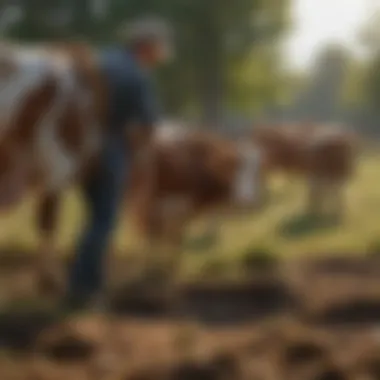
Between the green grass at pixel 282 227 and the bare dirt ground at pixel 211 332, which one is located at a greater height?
the green grass at pixel 282 227

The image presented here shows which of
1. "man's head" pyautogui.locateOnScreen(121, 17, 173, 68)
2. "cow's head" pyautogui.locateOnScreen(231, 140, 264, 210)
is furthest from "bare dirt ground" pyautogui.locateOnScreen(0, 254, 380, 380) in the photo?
"man's head" pyautogui.locateOnScreen(121, 17, 173, 68)

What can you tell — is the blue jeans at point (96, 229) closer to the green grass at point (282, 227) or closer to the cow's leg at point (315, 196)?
the green grass at point (282, 227)

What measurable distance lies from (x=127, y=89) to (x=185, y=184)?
0.61 ft

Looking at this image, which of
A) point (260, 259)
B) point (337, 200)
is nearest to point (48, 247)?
point (260, 259)

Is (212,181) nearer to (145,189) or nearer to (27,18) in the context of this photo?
(145,189)

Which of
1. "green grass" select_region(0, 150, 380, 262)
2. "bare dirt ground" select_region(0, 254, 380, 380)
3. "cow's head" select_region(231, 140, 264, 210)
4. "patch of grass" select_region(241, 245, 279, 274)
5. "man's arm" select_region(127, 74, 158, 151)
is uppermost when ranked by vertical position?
"man's arm" select_region(127, 74, 158, 151)

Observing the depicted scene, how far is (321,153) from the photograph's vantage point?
1543mm

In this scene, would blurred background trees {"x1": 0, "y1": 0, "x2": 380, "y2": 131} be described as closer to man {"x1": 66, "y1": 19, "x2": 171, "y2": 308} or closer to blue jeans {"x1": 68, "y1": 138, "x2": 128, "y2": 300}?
man {"x1": 66, "y1": 19, "x2": 171, "y2": 308}

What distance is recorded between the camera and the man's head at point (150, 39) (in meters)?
1.49

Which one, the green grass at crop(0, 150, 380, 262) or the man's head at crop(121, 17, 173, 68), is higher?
the man's head at crop(121, 17, 173, 68)

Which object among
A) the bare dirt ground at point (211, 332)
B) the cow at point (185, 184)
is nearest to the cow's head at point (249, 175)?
the cow at point (185, 184)

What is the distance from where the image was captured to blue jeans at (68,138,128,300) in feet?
4.80

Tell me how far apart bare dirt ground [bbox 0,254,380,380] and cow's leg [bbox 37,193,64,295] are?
28mm

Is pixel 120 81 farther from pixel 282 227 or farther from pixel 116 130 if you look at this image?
pixel 282 227
